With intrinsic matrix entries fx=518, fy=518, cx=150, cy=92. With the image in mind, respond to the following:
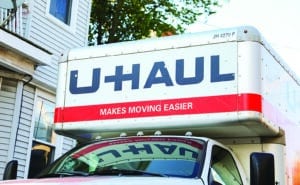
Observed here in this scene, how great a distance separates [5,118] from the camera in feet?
33.5

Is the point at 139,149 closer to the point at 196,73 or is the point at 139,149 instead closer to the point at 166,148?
the point at 166,148

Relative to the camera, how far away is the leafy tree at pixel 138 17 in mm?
22844

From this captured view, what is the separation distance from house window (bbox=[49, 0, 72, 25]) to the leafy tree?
988 centimetres

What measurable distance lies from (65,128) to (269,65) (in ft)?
7.86

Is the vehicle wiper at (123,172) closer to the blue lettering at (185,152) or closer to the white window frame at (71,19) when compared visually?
the blue lettering at (185,152)

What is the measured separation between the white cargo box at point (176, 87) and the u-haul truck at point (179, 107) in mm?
11

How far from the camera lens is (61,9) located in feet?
40.9

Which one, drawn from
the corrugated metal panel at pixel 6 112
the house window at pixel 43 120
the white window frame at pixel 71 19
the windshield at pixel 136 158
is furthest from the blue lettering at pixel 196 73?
the white window frame at pixel 71 19

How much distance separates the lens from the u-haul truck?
479cm

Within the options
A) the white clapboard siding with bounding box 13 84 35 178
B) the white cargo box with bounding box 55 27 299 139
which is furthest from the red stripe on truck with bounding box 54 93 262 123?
the white clapboard siding with bounding box 13 84 35 178

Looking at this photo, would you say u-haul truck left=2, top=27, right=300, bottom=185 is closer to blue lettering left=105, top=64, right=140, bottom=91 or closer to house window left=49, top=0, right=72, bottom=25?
blue lettering left=105, top=64, right=140, bottom=91

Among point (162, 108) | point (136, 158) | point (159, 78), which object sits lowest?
point (136, 158)

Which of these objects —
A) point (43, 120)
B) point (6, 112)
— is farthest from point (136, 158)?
point (43, 120)

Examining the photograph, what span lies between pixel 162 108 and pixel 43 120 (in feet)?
20.5
